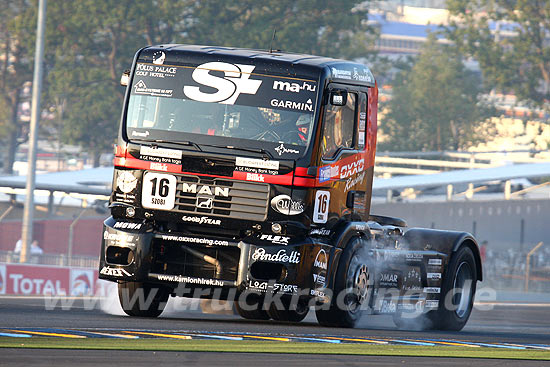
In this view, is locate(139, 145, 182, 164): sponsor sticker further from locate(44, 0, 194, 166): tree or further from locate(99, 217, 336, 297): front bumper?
locate(44, 0, 194, 166): tree

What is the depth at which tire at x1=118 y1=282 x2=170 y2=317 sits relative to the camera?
1288 cm

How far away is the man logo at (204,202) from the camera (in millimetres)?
11977

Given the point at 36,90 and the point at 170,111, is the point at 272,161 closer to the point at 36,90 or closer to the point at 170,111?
the point at 170,111

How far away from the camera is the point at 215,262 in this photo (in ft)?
39.6

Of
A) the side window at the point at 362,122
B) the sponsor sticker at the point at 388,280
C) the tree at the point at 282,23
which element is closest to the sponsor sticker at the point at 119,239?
the side window at the point at 362,122

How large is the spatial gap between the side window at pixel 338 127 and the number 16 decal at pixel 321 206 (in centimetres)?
41

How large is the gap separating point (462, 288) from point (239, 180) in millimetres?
4637

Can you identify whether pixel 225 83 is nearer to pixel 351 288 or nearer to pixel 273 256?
pixel 273 256

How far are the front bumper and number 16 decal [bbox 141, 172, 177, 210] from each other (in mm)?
271

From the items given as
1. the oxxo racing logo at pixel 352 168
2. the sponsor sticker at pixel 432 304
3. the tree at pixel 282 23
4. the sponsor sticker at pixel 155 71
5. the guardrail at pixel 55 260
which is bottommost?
the guardrail at pixel 55 260

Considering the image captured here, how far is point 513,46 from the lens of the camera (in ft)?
204

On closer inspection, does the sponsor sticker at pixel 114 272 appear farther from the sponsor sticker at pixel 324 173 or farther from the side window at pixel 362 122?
the side window at pixel 362 122

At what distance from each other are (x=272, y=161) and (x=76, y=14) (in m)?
45.2

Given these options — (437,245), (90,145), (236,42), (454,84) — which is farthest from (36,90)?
(454,84)
